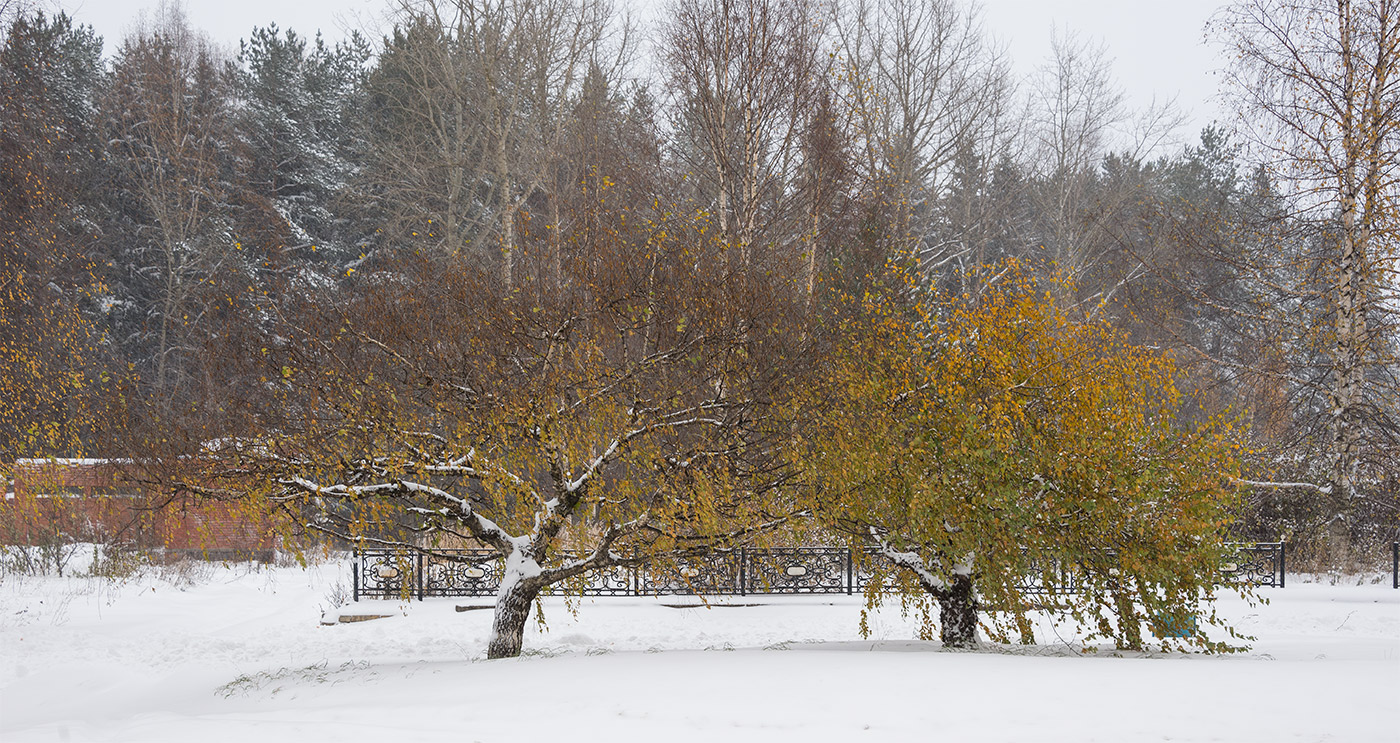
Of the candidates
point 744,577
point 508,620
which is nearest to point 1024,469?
point 508,620

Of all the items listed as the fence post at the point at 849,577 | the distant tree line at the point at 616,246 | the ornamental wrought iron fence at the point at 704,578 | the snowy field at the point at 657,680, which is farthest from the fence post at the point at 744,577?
the distant tree line at the point at 616,246

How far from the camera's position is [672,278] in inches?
404

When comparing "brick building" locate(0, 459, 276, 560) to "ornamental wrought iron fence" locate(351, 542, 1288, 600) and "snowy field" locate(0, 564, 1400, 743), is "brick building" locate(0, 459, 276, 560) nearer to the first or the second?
"snowy field" locate(0, 564, 1400, 743)

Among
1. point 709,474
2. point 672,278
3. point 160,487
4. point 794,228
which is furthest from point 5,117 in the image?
point 794,228

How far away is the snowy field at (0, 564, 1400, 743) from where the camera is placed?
7070 mm

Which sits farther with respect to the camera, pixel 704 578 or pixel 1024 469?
pixel 704 578

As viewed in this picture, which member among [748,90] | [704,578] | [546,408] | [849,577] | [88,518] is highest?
[748,90]

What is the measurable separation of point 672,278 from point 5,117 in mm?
9462

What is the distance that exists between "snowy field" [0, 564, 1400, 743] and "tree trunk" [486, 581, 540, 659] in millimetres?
326

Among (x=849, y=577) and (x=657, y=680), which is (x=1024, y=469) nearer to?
(x=657, y=680)

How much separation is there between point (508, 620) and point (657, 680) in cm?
275

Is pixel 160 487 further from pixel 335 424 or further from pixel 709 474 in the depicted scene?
pixel 709 474

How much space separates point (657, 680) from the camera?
864 centimetres

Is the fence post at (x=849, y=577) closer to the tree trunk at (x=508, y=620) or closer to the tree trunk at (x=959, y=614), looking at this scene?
the tree trunk at (x=959, y=614)
